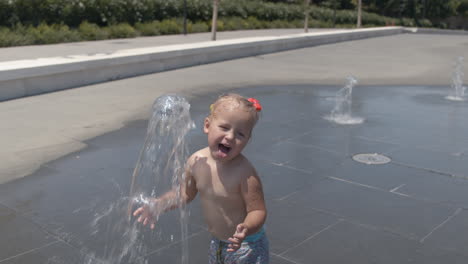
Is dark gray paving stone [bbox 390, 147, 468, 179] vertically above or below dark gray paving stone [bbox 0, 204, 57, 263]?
below

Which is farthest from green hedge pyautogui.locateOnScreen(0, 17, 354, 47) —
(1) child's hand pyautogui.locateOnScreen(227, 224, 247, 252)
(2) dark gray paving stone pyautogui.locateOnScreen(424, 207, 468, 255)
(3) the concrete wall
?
(1) child's hand pyautogui.locateOnScreen(227, 224, 247, 252)

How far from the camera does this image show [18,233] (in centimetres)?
443

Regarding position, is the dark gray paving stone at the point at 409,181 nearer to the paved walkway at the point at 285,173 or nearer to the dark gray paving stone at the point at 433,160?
the paved walkway at the point at 285,173

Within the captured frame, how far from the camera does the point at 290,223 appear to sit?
187 inches

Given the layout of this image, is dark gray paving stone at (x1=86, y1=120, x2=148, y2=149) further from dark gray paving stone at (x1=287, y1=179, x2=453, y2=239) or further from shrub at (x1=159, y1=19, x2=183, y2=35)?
shrub at (x1=159, y1=19, x2=183, y2=35)

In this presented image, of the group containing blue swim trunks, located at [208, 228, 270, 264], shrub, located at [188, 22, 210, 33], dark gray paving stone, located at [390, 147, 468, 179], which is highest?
blue swim trunks, located at [208, 228, 270, 264]

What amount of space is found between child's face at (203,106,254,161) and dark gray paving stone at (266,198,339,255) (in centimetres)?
177

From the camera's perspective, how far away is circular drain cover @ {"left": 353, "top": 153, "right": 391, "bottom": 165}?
6.59 m

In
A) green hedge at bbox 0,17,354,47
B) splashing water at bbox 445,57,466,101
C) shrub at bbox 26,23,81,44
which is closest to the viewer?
splashing water at bbox 445,57,466,101

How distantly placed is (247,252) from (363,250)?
1.73m

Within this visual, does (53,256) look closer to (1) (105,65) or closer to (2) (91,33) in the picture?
(1) (105,65)

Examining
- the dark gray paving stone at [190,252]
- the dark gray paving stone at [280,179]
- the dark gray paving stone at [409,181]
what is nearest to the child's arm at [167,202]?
the dark gray paving stone at [190,252]

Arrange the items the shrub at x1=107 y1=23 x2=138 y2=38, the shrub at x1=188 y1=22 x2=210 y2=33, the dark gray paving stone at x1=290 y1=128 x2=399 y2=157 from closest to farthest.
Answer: the dark gray paving stone at x1=290 y1=128 x2=399 y2=157
the shrub at x1=107 y1=23 x2=138 y2=38
the shrub at x1=188 y1=22 x2=210 y2=33

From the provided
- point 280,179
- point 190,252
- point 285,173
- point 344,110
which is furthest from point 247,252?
point 344,110
